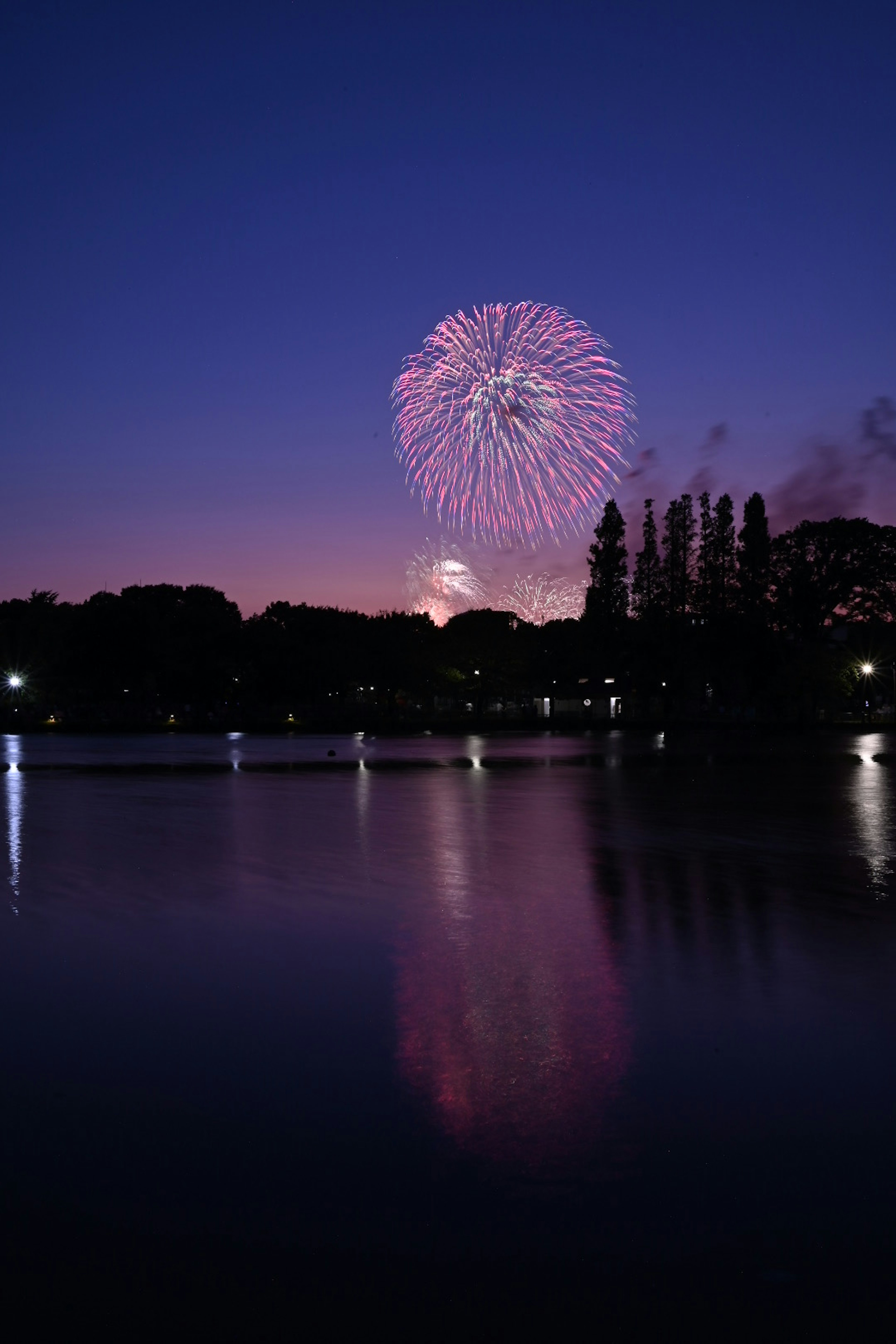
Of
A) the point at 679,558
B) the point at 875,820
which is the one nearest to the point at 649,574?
the point at 679,558

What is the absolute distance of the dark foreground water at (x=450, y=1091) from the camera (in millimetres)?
3734

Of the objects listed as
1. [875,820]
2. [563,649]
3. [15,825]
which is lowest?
[875,820]

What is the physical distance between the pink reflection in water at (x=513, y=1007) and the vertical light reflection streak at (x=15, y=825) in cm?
396

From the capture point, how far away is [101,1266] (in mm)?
3799

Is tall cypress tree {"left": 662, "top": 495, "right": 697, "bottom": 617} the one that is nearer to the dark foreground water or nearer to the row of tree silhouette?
the row of tree silhouette

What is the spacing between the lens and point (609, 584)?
322 ft

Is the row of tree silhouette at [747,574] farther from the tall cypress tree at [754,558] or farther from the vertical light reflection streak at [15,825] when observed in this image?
the vertical light reflection streak at [15,825]

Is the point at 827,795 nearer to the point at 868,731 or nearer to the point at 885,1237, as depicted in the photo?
the point at 885,1237

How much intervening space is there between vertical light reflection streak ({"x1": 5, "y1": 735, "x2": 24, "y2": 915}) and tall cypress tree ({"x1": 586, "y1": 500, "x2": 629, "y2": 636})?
213ft

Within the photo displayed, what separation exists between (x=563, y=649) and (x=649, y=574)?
12.9 meters

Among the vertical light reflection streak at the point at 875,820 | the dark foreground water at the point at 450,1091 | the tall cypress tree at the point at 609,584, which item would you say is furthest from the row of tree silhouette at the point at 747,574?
the dark foreground water at the point at 450,1091

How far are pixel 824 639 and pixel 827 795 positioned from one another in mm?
69035

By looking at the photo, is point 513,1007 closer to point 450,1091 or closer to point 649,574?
point 450,1091

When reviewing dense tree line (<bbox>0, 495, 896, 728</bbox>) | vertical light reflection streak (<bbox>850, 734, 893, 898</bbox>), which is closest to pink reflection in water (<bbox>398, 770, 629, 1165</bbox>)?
vertical light reflection streak (<bbox>850, 734, 893, 898</bbox>)
